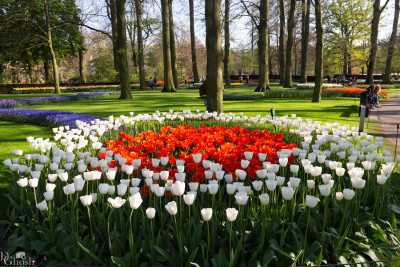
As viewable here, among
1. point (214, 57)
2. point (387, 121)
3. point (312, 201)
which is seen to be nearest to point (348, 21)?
point (387, 121)

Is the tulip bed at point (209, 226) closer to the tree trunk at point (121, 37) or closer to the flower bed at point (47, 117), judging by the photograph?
the flower bed at point (47, 117)

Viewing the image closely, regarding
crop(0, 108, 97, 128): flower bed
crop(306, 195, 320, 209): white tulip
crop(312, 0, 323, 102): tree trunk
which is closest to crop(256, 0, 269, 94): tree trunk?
crop(312, 0, 323, 102): tree trunk

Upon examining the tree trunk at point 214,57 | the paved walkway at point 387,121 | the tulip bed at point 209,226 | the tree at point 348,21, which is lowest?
the paved walkway at point 387,121

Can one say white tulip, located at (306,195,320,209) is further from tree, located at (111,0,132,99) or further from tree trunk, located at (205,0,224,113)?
tree, located at (111,0,132,99)

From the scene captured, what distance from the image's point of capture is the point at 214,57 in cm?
1120

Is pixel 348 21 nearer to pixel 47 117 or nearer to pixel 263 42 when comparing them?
pixel 263 42

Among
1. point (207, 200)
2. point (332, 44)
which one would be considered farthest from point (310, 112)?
point (332, 44)

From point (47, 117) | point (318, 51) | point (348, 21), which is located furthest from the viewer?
point (348, 21)

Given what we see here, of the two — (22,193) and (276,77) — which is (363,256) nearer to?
(22,193)

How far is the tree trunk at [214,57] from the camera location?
11.2 meters

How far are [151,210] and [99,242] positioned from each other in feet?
2.42

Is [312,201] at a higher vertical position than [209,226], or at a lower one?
higher

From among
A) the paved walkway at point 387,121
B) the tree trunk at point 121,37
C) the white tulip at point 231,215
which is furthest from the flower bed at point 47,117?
the tree trunk at point 121,37

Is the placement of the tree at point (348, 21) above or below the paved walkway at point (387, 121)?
above
